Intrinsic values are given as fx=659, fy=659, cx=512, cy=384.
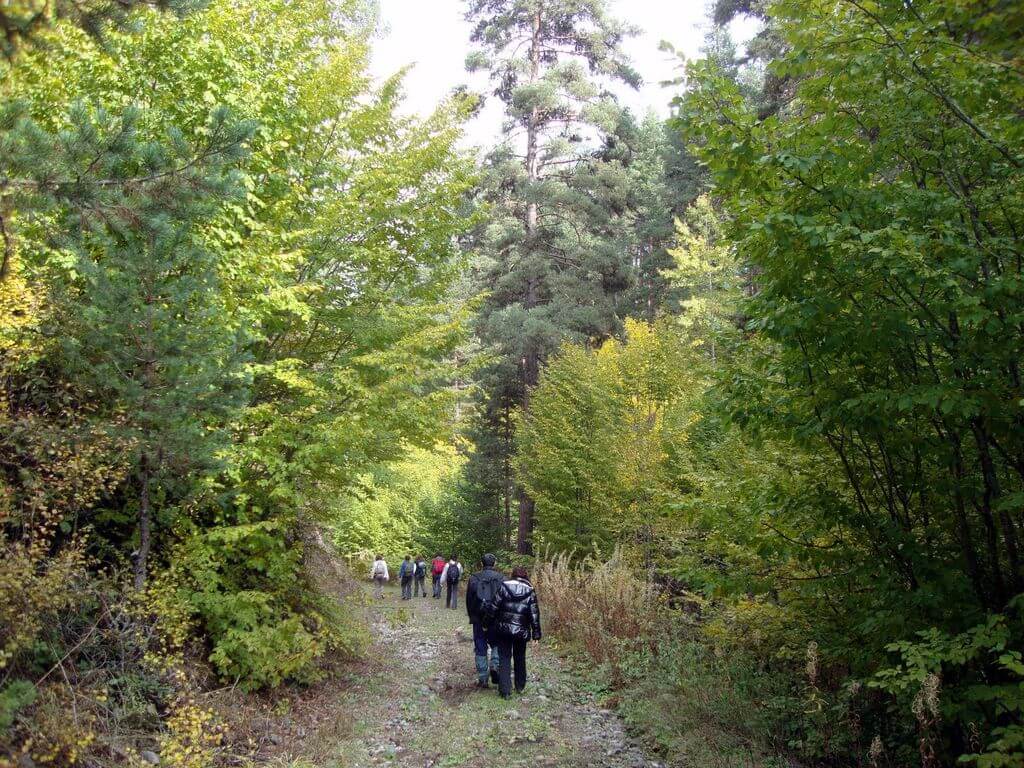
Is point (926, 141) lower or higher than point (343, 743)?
higher

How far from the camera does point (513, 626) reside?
849cm

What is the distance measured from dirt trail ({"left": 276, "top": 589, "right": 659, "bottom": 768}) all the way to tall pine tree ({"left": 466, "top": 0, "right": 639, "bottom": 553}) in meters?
11.9

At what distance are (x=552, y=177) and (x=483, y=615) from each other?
16870 mm

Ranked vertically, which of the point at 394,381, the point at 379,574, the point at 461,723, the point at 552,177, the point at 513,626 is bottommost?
the point at 461,723

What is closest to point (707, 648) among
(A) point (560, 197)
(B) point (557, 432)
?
(B) point (557, 432)

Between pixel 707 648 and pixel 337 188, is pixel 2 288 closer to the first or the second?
pixel 337 188

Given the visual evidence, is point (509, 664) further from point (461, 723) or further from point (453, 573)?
point (453, 573)

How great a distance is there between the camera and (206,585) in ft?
22.8

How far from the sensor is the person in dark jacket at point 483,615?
8867 mm

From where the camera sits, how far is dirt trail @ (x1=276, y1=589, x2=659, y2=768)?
6344 millimetres

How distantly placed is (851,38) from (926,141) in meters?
0.98

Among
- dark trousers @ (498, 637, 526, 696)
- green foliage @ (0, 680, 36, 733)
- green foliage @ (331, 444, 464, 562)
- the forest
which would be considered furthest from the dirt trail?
green foliage @ (331, 444, 464, 562)

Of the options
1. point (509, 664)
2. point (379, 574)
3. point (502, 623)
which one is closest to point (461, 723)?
point (509, 664)

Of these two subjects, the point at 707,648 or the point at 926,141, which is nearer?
the point at 926,141
